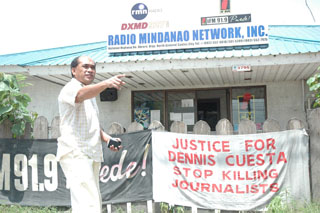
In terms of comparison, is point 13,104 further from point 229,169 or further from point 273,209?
point 273,209

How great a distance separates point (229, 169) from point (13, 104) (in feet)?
11.7

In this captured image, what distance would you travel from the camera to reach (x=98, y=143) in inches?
124

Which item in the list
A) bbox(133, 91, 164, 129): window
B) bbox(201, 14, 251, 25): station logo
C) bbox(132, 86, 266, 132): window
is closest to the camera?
bbox(201, 14, 251, 25): station logo

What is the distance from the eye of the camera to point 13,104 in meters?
5.56

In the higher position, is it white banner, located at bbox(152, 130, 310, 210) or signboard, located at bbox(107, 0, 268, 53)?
signboard, located at bbox(107, 0, 268, 53)

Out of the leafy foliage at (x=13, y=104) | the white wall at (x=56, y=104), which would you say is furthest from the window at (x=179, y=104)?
the leafy foliage at (x=13, y=104)

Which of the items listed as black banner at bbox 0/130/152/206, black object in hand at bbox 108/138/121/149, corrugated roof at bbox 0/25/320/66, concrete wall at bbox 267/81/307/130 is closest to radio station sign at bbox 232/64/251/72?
corrugated roof at bbox 0/25/320/66

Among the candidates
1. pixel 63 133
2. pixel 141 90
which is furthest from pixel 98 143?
pixel 141 90

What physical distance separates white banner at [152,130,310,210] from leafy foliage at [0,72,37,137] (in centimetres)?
225

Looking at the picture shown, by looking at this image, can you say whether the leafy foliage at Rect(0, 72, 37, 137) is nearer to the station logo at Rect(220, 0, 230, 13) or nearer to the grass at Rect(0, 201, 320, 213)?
the grass at Rect(0, 201, 320, 213)

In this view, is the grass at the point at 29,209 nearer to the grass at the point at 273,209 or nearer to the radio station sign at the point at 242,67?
the grass at the point at 273,209

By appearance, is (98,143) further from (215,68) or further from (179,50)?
(179,50)

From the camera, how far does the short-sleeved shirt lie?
3.02 metres

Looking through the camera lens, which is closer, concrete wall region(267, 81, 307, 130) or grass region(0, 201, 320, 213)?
grass region(0, 201, 320, 213)
